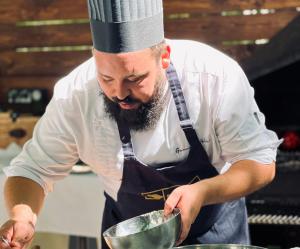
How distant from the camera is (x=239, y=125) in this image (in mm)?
1880

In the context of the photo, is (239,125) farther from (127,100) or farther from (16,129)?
(16,129)

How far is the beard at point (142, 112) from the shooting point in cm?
185

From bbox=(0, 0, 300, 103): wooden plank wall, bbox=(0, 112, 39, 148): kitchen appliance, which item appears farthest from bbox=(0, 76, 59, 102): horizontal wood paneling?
bbox=(0, 112, 39, 148): kitchen appliance

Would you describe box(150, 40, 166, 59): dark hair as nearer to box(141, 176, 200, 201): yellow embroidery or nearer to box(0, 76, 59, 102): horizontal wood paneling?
box(141, 176, 200, 201): yellow embroidery

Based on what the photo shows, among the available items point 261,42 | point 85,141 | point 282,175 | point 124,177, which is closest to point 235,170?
point 124,177

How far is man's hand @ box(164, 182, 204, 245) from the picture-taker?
5.09 ft

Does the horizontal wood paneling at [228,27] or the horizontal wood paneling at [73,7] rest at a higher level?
the horizontal wood paneling at [73,7]

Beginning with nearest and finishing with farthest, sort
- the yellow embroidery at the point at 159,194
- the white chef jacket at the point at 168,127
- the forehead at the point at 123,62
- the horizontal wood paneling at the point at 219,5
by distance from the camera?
the forehead at the point at 123,62 → the white chef jacket at the point at 168,127 → the yellow embroidery at the point at 159,194 → the horizontal wood paneling at the point at 219,5

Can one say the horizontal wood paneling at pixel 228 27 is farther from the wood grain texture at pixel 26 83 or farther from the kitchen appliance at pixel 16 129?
the kitchen appliance at pixel 16 129

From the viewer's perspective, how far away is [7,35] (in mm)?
4027

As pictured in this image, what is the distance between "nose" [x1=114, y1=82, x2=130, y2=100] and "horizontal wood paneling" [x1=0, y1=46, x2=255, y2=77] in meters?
2.22

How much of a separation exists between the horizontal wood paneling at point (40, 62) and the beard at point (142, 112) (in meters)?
2.02

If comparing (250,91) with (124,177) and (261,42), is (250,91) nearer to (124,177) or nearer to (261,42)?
(124,177)

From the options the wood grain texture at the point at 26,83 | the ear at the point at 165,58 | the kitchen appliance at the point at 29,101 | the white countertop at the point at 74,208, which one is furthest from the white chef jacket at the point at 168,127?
the wood grain texture at the point at 26,83
